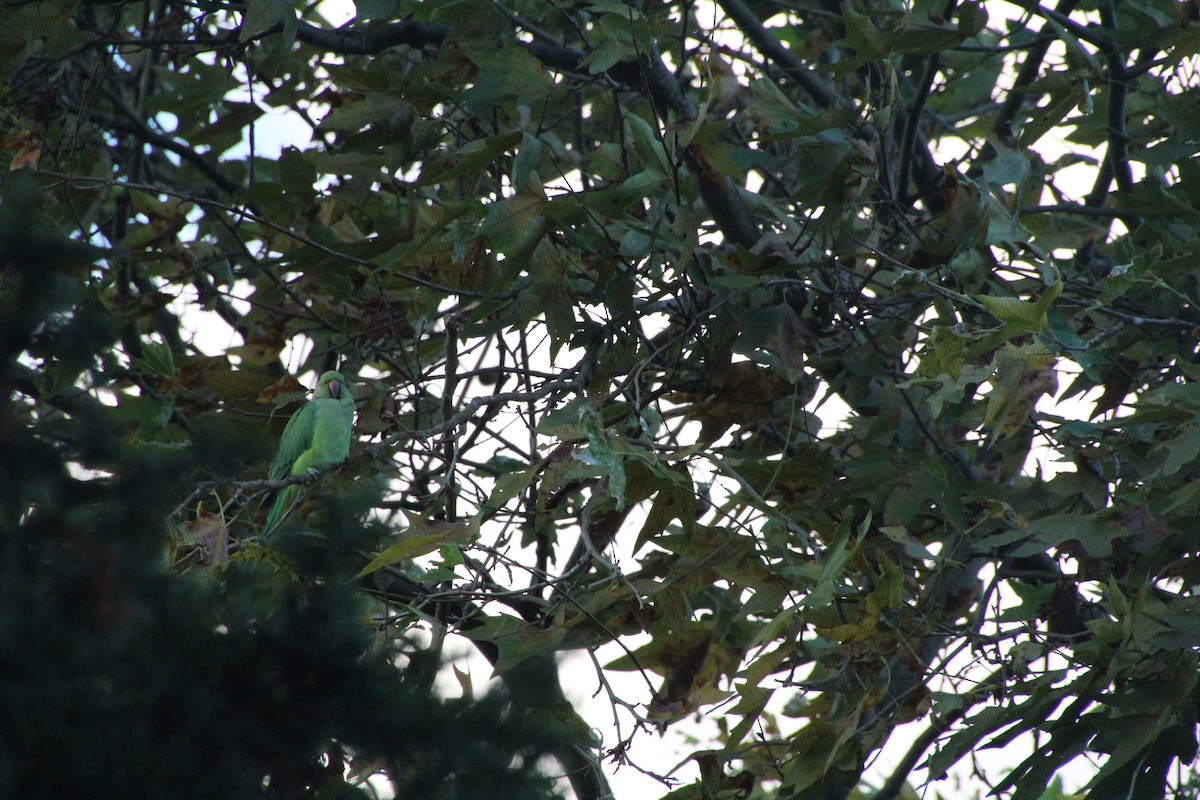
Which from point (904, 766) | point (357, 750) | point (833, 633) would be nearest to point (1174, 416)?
point (833, 633)

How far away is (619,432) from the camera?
352cm

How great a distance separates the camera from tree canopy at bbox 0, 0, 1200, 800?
1435mm

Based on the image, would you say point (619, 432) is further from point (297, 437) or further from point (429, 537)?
point (297, 437)

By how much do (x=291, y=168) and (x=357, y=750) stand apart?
8.37 ft

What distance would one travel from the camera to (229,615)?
1.50 metres

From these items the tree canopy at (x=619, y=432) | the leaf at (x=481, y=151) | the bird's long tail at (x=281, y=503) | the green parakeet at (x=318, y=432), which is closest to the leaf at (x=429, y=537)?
the tree canopy at (x=619, y=432)

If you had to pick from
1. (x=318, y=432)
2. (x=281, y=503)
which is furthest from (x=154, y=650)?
(x=318, y=432)

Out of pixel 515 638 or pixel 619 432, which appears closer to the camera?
pixel 515 638

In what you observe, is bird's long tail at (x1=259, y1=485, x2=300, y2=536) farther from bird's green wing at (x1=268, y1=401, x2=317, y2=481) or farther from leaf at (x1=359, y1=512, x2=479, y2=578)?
leaf at (x1=359, y1=512, x2=479, y2=578)

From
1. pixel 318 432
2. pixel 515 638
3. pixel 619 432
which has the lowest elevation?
pixel 515 638

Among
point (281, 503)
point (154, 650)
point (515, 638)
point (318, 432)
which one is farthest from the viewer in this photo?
point (318, 432)

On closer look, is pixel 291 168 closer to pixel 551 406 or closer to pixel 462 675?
pixel 551 406

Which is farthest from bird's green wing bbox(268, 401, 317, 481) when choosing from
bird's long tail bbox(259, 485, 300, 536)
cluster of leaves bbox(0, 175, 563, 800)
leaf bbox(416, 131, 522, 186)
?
cluster of leaves bbox(0, 175, 563, 800)

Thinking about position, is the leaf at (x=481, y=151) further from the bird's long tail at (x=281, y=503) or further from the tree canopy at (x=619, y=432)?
the bird's long tail at (x=281, y=503)
